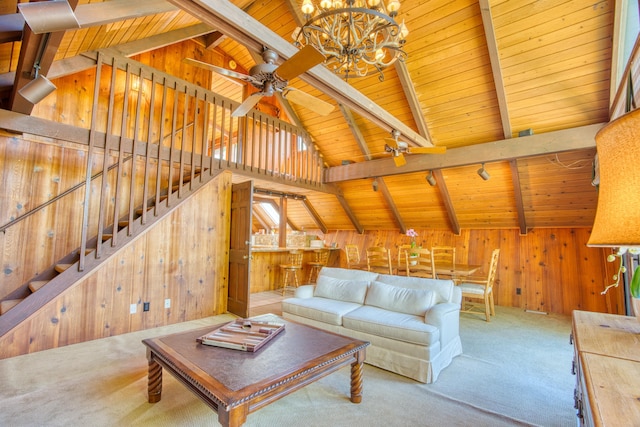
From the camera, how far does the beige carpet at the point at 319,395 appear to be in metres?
2.13

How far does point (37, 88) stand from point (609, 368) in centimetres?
421

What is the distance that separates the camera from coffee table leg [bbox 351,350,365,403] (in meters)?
2.34

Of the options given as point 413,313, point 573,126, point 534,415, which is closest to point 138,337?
point 413,313

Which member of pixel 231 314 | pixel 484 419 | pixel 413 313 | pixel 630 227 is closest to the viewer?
pixel 630 227

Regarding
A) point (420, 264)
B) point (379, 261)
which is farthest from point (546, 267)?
point (379, 261)

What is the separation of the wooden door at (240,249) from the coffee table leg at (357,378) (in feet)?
8.11

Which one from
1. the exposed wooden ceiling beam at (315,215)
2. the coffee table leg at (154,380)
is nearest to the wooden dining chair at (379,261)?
the exposed wooden ceiling beam at (315,215)

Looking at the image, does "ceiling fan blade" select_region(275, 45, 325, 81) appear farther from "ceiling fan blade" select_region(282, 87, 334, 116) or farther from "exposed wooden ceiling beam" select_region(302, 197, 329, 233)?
"exposed wooden ceiling beam" select_region(302, 197, 329, 233)

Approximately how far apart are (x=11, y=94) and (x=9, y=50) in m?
0.41

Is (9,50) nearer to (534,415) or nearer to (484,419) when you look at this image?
(484,419)

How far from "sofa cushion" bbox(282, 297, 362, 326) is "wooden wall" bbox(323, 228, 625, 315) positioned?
3857 mm

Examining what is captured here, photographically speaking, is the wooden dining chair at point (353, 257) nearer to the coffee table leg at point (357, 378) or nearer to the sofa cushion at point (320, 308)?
the sofa cushion at point (320, 308)

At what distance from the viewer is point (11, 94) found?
311 centimetres

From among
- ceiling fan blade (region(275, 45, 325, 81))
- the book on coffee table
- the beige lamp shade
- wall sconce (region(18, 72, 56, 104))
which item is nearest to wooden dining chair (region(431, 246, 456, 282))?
the book on coffee table
